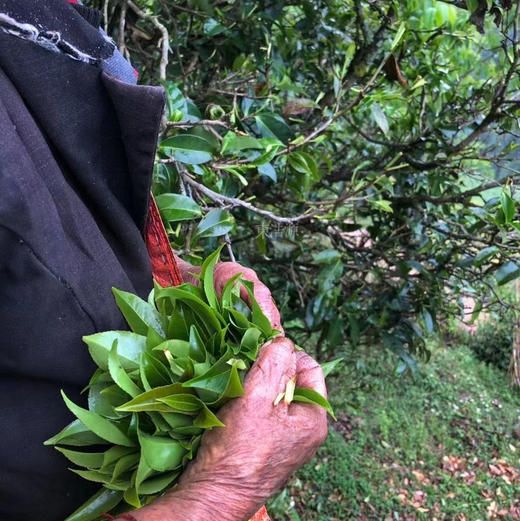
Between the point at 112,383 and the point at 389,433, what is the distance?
2961mm

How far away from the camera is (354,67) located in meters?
1.60

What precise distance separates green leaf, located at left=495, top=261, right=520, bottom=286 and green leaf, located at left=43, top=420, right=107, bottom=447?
1268 mm

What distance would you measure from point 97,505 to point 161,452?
0.14m

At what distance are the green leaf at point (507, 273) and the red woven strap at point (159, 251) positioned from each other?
Result: 1.07m

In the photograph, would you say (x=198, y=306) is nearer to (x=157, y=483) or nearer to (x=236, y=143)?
(x=157, y=483)

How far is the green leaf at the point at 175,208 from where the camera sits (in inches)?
39.6

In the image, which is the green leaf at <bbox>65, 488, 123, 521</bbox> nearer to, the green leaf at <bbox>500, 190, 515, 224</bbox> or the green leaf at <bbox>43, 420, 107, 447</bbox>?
the green leaf at <bbox>43, 420, 107, 447</bbox>

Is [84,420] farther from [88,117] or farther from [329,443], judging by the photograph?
[329,443]

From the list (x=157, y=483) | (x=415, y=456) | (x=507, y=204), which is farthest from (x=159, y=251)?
(x=415, y=456)

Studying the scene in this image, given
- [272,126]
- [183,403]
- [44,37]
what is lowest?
[183,403]

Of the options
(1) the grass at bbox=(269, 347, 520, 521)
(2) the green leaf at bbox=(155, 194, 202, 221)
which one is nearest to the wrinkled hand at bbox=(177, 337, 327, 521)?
(2) the green leaf at bbox=(155, 194, 202, 221)

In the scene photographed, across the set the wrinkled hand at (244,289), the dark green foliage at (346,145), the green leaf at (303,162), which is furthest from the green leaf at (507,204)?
the wrinkled hand at (244,289)

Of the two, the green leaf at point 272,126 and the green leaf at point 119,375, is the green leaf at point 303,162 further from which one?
the green leaf at point 119,375

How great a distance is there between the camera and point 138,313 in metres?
0.68
